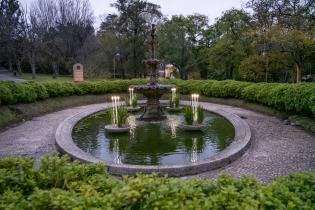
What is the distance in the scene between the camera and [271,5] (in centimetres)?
2288

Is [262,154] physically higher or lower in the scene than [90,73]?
lower

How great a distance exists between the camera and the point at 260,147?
779 centimetres

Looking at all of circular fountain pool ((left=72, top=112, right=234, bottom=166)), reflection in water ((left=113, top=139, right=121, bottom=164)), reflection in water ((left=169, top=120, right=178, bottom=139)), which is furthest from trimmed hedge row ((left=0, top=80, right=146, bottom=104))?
reflection in water ((left=169, top=120, right=178, bottom=139))

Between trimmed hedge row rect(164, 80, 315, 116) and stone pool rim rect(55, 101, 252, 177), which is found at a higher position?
trimmed hedge row rect(164, 80, 315, 116)

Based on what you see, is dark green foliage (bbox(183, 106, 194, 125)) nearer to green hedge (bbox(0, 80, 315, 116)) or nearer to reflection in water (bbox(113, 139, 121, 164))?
reflection in water (bbox(113, 139, 121, 164))

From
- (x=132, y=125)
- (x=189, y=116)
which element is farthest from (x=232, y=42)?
(x=189, y=116)

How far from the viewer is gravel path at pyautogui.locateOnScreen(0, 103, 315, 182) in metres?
6.09

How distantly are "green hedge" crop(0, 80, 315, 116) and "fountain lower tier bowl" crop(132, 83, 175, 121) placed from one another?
469 centimetres

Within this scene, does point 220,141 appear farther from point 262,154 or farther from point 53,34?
point 53,34

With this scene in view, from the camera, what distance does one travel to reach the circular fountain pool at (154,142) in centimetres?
697

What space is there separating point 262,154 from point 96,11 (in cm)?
4250

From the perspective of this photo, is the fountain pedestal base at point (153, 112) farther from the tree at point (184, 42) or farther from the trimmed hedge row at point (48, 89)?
the tree at point (184, 42)

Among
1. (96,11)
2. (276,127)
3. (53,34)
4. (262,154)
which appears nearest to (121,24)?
(53,34)

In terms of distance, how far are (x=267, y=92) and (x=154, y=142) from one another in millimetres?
7378
